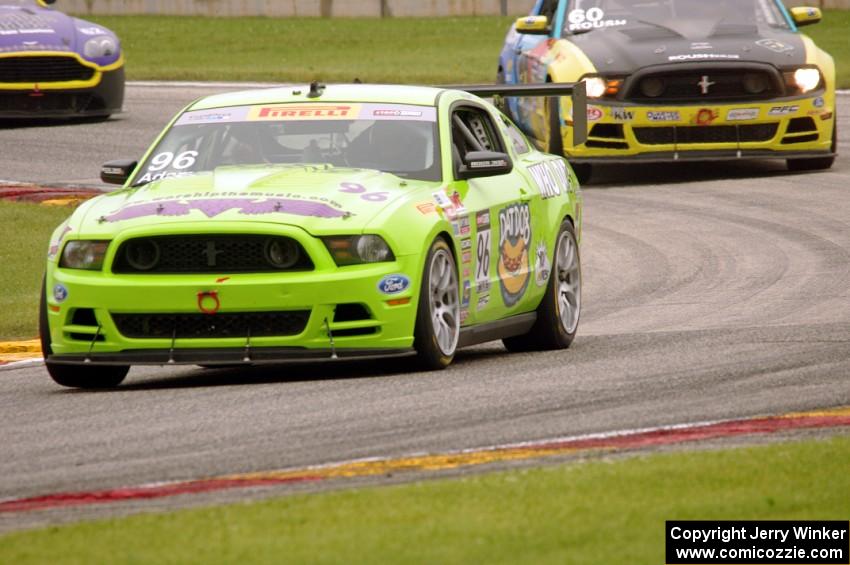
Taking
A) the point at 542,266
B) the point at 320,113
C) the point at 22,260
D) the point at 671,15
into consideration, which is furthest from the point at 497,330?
the point at 671,15

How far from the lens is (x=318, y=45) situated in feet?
119

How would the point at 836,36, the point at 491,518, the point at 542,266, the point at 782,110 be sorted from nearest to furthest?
the point at 491,518 → the point at 542,266 → the point at 782,110 → the point at 836,36

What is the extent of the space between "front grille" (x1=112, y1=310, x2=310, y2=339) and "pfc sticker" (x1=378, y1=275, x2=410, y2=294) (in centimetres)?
35

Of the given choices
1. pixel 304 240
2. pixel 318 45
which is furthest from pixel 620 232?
pixel 318 45

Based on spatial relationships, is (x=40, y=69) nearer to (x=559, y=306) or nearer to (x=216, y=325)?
(x=559, y=306)

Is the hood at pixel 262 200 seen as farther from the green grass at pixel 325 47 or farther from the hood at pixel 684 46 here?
the green grass at pixel 325 47

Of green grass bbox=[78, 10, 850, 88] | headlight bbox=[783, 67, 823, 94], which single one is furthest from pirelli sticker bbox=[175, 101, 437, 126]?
green grass bbox=[78, 10, 850, 88]

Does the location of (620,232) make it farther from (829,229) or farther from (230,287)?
(230,287)

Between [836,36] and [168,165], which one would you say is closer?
[168,165]

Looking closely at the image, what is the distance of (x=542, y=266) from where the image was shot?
36.2ft

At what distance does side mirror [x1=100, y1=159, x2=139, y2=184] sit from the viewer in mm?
10531

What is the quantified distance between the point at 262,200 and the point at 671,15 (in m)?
10.2

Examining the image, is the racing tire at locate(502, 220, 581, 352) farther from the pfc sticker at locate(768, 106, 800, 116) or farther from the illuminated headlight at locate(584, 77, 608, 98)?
the pfc sticker at locate(768, 106, 800, 116)

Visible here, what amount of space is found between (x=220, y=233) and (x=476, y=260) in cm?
147
